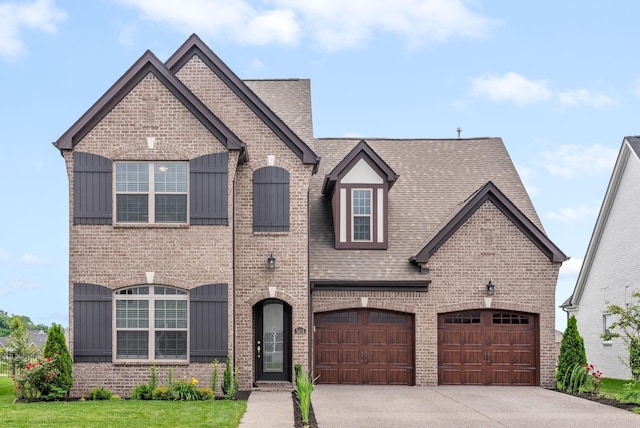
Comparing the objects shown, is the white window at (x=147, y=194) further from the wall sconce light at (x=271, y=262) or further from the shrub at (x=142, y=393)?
the shrub at (x=142, y=393)

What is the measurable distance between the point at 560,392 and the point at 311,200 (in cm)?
951

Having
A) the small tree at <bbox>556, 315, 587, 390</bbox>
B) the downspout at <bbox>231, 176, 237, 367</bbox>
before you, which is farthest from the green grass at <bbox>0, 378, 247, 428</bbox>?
→ the small tree at <bbox>556, 315, 587, 390</bbox>

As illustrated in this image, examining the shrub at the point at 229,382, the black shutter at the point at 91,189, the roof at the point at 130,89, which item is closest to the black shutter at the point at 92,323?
the black shutter at the point at 91,189

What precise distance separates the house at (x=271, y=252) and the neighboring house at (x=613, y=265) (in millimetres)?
4947

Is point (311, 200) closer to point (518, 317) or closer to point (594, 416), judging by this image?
point (518, 317)

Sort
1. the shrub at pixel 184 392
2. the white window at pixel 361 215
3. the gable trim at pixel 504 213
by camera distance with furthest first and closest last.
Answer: the white window at pixel 361 215, the gable trim at pixel 504 213, the shrub at pixel 184 392

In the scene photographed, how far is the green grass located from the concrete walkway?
227 mm

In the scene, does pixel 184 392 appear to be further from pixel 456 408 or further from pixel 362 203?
pixel 362 203

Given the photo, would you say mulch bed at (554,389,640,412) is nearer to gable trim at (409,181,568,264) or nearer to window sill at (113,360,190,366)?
gable trim at (409,181,568,264)

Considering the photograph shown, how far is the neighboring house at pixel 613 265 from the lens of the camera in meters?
28.8

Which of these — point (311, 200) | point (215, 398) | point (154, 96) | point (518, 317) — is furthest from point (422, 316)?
point (154, 96)

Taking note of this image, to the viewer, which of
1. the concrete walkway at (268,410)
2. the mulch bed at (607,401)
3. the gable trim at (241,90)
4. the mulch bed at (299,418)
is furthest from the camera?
the gable trim at (241,90)

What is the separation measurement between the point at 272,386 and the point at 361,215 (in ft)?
19.6

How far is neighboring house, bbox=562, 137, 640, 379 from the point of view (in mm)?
28812
